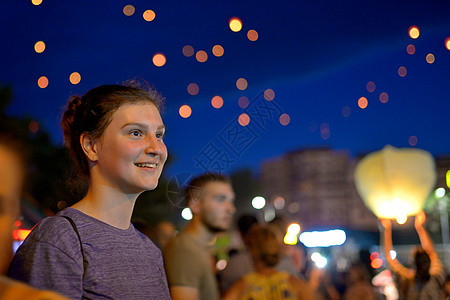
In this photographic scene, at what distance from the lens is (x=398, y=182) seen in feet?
20.0

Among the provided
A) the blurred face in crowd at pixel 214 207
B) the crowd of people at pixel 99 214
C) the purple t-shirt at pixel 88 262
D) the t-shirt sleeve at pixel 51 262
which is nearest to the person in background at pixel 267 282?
the blurred face in crowd at pixel 214 207

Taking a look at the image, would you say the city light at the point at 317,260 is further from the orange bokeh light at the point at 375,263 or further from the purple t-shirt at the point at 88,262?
the purple t-shirt at the point at 88,262

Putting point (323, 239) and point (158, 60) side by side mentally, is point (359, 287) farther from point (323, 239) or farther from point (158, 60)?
point (323, 239)

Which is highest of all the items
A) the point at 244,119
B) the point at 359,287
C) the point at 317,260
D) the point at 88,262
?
the point at 244,119

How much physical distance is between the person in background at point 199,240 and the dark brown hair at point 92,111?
87 cm

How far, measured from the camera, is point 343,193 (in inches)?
2311

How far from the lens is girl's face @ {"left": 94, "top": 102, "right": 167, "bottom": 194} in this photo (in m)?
1.30

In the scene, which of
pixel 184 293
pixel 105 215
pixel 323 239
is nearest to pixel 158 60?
pixel 184 293

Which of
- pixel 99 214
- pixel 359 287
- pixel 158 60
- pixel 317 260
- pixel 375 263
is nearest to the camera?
pixel 99 214

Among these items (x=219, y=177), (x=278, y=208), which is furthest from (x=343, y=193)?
(x=219, y=177)

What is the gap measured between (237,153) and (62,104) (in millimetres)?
1058

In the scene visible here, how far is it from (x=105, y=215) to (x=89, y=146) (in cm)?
19

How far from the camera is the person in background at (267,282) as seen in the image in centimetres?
257

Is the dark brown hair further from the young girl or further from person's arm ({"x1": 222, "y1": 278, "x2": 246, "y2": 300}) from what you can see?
person's arm ({"x1": 222, "y1": 278, "x2": 246, "y2": 300})
